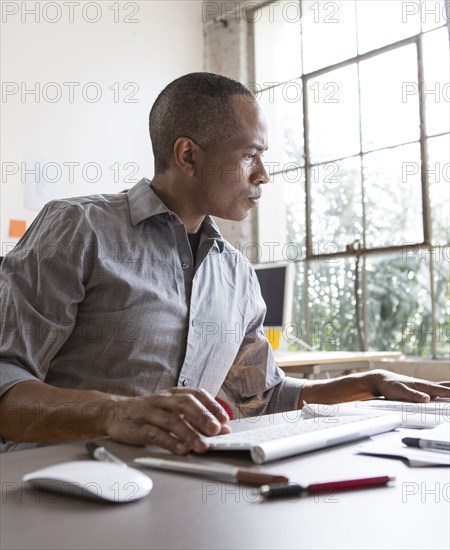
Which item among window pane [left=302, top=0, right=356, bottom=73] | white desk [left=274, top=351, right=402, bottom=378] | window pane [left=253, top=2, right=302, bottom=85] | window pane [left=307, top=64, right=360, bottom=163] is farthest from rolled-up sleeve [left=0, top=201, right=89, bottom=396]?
window pane [left=253, top=2, right=302, bottom=85]

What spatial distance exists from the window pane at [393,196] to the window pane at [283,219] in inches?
19.6

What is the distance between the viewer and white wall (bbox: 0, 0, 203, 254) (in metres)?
3.48

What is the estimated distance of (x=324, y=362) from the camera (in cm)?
291

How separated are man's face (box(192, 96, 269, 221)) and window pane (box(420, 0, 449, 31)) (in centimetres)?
245

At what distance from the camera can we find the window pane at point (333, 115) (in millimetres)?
3740

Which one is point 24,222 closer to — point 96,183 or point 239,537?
point 96,183

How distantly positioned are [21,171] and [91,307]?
2.51 metres

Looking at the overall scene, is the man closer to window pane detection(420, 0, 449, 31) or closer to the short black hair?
the short black hair

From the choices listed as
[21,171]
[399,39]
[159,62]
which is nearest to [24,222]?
[21,171]

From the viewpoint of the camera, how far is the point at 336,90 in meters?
3.87

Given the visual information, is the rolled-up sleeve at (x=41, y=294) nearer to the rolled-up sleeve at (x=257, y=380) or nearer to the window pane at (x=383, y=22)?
the rolled-up sleeve at (x=257, y=380)

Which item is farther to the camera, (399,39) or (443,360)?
(399,39)

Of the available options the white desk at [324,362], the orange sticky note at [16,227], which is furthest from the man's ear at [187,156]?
the orange sticky note at [16,227]

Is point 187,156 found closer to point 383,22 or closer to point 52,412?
point 52,412
